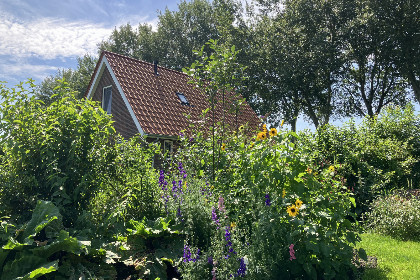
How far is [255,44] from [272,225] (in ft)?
74.4

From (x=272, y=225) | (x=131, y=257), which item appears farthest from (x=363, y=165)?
(x=131, y=257)

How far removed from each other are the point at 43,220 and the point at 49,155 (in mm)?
936

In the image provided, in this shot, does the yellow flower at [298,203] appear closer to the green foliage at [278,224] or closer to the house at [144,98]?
the green foliage at [278,224]

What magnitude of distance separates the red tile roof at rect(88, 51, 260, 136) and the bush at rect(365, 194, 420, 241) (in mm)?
6176

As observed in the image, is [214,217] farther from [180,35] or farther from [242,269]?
[180,35]

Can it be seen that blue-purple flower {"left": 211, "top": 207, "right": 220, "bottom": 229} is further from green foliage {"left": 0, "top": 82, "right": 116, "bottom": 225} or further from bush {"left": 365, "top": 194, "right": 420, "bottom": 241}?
bush {"left": 365, "top": 194, "right": 420, "bottom": 241}

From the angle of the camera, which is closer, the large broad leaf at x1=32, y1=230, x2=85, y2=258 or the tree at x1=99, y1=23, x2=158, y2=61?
the large broad leaf at x1=32, y1=230, x2=85, y2=258

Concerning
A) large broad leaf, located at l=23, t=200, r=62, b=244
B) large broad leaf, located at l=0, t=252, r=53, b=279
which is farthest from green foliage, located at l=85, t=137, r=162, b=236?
large broad leaf, located at l=0, t=252, r=53, b=279

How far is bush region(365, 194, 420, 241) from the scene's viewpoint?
7320 millimetres

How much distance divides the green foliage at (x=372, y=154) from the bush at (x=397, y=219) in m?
0.91

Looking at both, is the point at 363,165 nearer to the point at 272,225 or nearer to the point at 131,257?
the point at 272,225

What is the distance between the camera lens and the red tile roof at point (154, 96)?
46.3 feet

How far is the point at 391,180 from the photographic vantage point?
399 inches

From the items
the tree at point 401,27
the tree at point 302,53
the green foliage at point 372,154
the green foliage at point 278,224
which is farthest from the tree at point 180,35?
the green foliage at point 278,224
